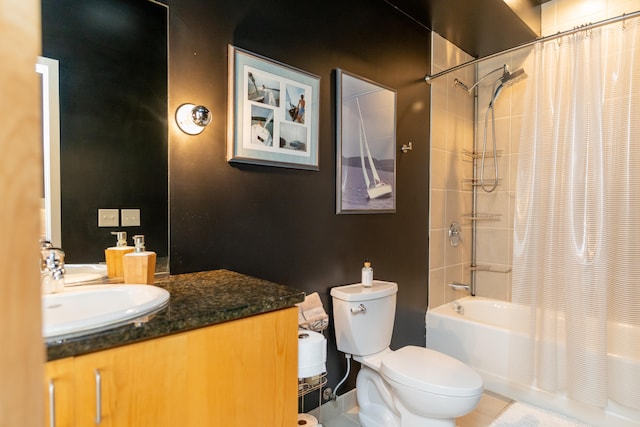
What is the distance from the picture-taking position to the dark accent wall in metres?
1.37

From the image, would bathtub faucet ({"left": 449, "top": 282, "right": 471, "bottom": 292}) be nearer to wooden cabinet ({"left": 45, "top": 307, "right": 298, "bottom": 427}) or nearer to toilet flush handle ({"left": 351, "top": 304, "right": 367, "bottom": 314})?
toilet flush handle ({"left": 351, "top": 304, "right": 367, "bottom": 314})

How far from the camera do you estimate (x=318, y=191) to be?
1830mm

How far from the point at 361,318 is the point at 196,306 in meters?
1.07

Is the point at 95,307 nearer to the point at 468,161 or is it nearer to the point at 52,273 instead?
the point at 52,273

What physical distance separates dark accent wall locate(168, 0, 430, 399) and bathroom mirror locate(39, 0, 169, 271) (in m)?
0.06

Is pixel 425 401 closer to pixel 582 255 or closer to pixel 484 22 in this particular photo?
pixel 582 255

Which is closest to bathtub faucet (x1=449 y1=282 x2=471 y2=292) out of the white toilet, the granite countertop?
the white toilet

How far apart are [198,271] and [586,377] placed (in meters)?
1.99

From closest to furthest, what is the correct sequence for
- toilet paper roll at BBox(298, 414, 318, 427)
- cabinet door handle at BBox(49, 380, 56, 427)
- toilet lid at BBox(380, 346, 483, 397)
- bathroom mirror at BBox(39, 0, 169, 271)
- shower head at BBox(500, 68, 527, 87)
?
cabinet door handle at BBox(49, 380, 56, 427) < bathroom mirror at BBox(39, 0, 169, 271) < toilet lid at BBox(380, 346, 483, 397) < toilet paper roll at BBox(298, 414, 318, 427) < shower head at BBox(500, 68, 527, 87)

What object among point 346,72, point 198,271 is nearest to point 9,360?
point 198,271

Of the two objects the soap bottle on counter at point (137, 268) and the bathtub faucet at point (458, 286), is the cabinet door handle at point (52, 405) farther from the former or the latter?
the bathtub faucet at point (458, 286)

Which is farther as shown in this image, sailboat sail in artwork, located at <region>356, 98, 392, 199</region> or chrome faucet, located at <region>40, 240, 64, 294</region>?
sailboat sail in artwork, located at <region>356, 98, 392, 199</region>

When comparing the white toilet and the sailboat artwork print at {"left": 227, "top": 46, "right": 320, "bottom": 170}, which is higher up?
the sailboat artwork print at {"left": 227, "top": 46, "right": 320, "bottom": 170}

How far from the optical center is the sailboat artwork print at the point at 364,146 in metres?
1.91
